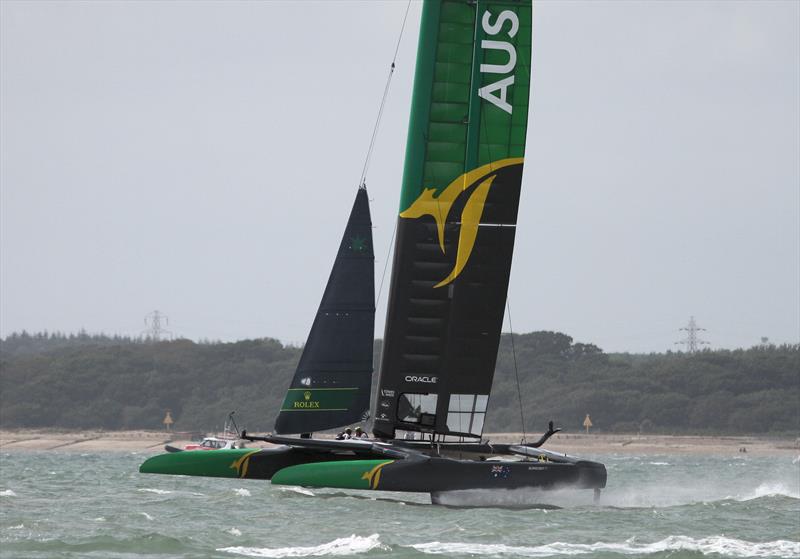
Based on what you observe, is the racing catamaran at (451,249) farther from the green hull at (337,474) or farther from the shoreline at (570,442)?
the shoreline at (570,442)

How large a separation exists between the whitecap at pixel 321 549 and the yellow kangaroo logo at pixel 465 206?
7141 mm

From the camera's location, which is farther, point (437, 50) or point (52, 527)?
point (437, 50)

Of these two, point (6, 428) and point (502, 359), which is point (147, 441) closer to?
point (6, 428)

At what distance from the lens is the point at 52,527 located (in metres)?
20.4

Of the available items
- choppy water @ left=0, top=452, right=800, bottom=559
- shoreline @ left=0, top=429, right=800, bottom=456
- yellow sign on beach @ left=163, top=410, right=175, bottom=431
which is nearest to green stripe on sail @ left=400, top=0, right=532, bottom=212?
choppy water @ left=0, top=452, right=800, bottom=559

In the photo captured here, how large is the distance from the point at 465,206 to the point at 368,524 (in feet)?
20.0

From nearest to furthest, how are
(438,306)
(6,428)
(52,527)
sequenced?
1. (52,527)
2. (438,306)
3. (6,428)

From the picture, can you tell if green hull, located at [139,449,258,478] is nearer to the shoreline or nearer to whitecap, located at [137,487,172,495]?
whitecap, located at [137,487,172,495]

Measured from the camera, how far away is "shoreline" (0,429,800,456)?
72750 mm

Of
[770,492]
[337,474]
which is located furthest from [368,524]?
[770,492]

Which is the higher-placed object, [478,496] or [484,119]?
[484,119]

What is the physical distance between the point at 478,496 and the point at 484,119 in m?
6.18

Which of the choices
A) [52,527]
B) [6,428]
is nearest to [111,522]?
[52,527]

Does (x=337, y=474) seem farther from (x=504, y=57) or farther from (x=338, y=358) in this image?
(x=504, y=57)
